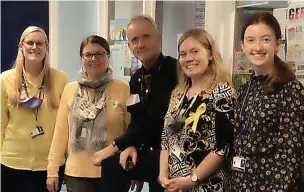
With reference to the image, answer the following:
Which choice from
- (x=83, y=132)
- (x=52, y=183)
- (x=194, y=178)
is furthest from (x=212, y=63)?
(x=52, y=183)

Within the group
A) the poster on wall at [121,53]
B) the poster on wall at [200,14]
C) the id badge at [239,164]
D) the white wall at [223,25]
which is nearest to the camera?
the id badge at [239,164]

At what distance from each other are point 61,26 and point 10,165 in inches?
108

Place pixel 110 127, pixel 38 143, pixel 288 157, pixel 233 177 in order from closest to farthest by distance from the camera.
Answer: pixel 288 157, pixel 233 177, pixel 110 127, pixel 38 143

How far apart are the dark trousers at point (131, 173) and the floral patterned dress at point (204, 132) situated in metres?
0.19

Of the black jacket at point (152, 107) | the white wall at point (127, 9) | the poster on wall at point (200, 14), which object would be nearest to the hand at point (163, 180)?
the black jacket at point (152, 107)

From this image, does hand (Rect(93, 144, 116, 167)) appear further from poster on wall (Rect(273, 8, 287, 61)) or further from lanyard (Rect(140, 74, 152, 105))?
poster on wall (Rect(273, 8, 287, 61))

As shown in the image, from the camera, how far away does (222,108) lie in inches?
78.5

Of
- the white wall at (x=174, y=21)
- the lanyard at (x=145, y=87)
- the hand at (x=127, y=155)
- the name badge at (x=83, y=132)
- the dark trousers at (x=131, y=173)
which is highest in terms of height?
the white wall at (x=174, y=21)

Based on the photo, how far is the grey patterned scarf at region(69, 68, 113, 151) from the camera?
267 centimetres

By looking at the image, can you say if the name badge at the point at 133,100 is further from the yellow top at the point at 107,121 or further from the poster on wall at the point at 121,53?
the poster on wall at the point at 121,53

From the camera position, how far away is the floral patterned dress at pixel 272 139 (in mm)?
1805

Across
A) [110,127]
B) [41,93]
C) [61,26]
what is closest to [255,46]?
[110,127]

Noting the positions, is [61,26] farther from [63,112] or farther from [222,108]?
[222,108]

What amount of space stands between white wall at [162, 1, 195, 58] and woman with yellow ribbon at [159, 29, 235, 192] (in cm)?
153
